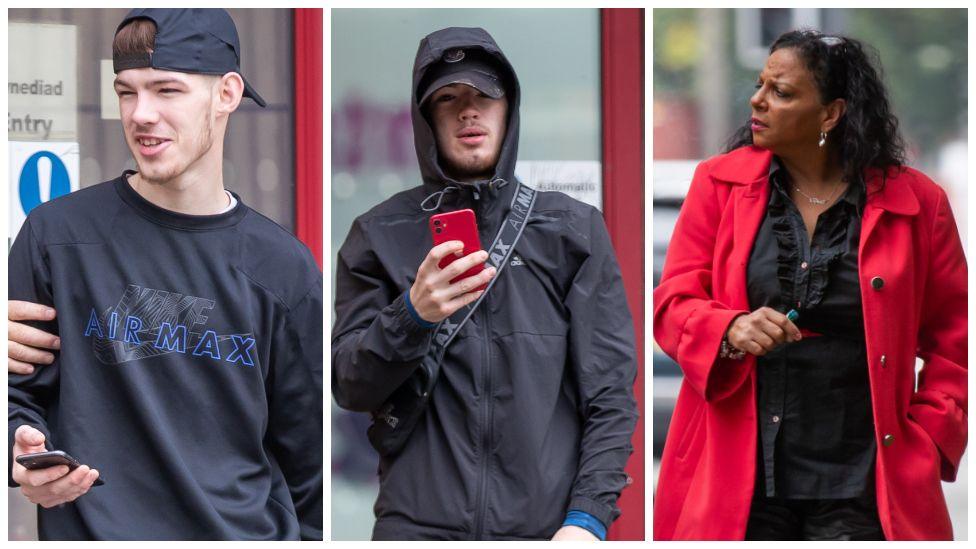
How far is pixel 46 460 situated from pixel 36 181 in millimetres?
1211

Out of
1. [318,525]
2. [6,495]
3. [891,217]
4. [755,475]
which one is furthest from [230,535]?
[891,217]

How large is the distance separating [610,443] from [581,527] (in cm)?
23

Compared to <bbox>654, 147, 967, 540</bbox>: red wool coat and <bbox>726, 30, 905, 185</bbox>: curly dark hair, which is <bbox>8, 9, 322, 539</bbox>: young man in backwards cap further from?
<bbox>726, 30, 905, 185</bbox>: curly dark hair

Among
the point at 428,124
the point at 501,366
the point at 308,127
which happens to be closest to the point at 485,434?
the point at 501,366

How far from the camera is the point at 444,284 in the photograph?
11.6ft

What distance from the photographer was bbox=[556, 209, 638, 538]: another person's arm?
3.61m

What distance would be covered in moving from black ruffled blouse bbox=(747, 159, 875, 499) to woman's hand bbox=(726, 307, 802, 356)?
7cm

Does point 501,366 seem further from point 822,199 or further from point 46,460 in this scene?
point 46,460

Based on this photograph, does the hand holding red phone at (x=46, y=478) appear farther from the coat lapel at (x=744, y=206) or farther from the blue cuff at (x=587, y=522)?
the coat lapel at (x=744, y=206)

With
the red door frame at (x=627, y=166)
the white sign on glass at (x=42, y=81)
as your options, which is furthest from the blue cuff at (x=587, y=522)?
the white sign on glass at (x=42, y=81)

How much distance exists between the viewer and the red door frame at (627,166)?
4680 mm

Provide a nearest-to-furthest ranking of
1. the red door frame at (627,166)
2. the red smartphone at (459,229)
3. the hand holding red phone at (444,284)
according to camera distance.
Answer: the hand holding red phone at (444,284) < the red smartphone at (459,229) < the red door frame at (627,166)

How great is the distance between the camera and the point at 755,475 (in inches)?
153

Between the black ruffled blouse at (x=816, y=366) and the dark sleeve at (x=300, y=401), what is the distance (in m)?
1.26
